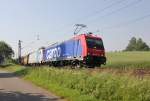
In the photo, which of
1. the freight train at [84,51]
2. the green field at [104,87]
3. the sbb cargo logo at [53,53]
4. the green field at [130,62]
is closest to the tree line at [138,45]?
the green field at [130,62]

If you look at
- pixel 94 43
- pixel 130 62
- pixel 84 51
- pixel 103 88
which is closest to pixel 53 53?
pixel 130 62

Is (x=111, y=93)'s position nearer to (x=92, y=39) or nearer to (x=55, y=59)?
(x=92, y=39)

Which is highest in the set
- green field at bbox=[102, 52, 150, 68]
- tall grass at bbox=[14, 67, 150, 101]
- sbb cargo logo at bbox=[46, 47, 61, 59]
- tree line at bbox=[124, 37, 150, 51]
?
tree line at bbox=[124, 37, 150, 51]

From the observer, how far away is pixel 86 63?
3553 centimetres

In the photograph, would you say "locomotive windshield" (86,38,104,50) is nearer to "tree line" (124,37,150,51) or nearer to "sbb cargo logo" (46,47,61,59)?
"sbb cargo logo" (46,47,61,59)

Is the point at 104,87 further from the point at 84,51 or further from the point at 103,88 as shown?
the point at 84,51

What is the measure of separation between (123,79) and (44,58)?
Result: 42.4 metres

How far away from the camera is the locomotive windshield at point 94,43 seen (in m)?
37.2

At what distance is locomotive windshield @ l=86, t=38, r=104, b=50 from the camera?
1463 inches

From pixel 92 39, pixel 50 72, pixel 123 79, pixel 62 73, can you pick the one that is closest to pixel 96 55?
pixel 92 39

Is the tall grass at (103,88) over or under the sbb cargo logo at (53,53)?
under

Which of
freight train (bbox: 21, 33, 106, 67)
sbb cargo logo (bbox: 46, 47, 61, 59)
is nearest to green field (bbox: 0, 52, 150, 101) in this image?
freight train (bbox: 21, 33, 106, 67)

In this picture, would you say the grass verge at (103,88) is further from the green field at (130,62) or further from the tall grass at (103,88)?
the green field at (130,62)

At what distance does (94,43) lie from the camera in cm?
3797
